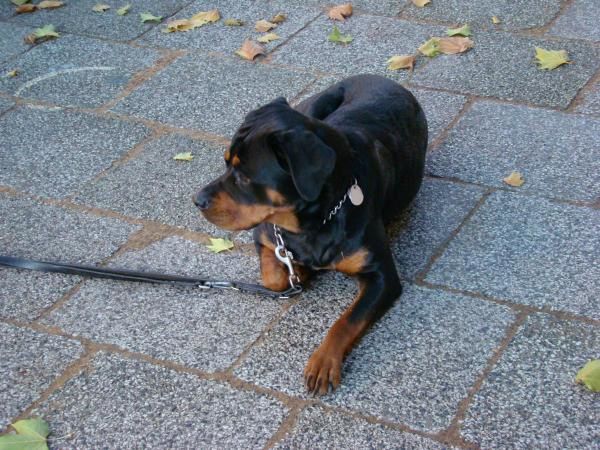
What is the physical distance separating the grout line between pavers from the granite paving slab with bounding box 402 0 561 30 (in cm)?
310

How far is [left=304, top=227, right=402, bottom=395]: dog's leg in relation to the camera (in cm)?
361

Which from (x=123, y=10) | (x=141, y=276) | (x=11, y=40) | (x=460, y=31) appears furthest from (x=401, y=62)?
(x=11, y=40)

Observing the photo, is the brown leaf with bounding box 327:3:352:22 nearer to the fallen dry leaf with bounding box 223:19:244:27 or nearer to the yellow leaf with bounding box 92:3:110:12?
the fallen dry leaf with bounding box 223:19:244:27

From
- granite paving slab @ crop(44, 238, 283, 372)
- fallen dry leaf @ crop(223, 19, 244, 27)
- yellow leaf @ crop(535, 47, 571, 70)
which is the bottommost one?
yellow leaf @ crop(535, 47, 571, 70)

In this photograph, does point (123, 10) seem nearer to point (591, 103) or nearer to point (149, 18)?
point (149, 18)

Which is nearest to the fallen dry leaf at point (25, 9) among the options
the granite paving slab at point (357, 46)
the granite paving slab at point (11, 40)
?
the granite paving slab at point (11, 40)

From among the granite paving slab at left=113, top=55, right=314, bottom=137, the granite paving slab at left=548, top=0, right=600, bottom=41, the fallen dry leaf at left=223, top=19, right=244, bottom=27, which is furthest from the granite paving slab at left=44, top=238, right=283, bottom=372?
the granite paving slab at left=548, top=0, right=600, bottom=41

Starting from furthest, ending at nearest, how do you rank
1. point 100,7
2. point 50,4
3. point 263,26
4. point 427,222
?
point 50,4 → point 100,7 → point 263,26 → point 427,222

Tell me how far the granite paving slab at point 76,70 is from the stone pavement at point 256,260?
0.02m

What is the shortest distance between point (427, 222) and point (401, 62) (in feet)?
5.77

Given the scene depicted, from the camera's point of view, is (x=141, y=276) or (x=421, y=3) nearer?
(x=141, y=276)

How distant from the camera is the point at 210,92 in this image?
602 centimetres

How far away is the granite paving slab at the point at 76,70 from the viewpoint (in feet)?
20.2

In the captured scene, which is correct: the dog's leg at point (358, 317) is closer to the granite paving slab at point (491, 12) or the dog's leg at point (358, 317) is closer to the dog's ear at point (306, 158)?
the dog's ear at point (306, 158)
